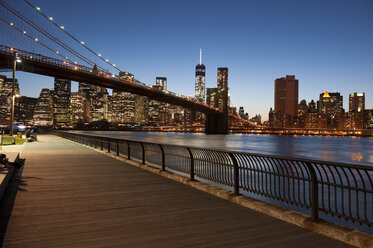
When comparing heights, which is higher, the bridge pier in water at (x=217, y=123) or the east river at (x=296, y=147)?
the bridge pier in water at (x=217, y=123)

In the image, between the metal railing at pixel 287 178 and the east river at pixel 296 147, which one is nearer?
the metal railing at pixel 287 178

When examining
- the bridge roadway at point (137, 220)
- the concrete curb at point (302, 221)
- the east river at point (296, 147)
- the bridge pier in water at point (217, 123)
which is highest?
the bridge pier in water at point (217, 123)

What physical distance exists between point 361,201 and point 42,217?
12.7 m

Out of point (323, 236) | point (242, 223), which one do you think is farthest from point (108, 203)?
point (323, 236)

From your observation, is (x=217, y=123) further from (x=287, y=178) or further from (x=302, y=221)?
(x=302, y=221)

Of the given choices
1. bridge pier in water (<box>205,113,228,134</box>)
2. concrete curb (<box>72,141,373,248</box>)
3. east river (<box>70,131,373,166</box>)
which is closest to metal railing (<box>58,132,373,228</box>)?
concrete curb (<box>72,141,373,248</box>)

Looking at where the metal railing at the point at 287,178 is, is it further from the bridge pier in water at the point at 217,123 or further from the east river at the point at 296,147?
the bridge pier in water at the point at 217,123

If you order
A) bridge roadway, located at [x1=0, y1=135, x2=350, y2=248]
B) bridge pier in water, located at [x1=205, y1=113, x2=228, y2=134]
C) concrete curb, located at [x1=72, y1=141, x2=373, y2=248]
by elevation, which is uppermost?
bridge pier in water, located at [x1=205, y1=113, x2=228, y2=134]

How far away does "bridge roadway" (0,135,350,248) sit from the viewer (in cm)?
431

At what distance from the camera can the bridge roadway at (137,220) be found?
431cm

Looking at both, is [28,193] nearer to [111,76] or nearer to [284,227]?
[284,227]

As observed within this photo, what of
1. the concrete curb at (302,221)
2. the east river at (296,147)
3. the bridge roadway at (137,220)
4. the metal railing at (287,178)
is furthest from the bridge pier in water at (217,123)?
the concrete curb at (302,221)

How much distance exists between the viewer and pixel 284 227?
4953 mm

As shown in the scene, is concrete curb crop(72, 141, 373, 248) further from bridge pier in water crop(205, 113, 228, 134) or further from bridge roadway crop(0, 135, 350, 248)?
bridge pier in water crop(205, 113, 228, 134)
